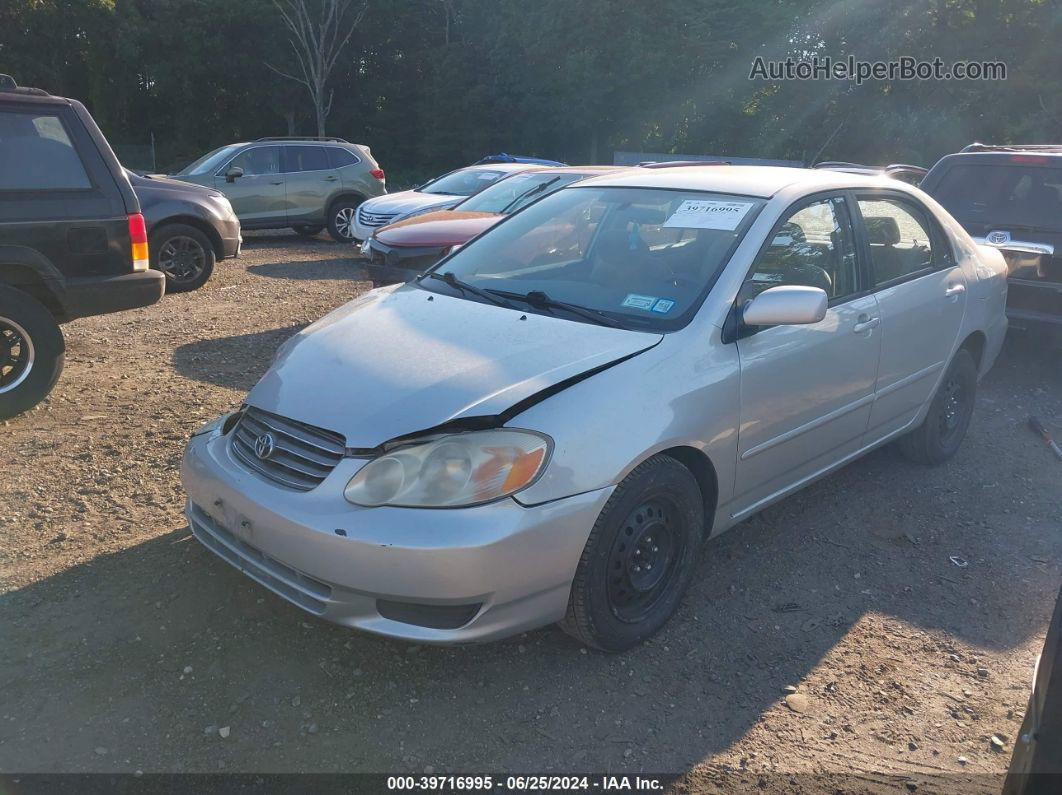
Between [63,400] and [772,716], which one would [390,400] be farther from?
[63,400]

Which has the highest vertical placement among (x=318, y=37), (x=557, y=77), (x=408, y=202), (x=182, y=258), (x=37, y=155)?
(x=318, y=37)

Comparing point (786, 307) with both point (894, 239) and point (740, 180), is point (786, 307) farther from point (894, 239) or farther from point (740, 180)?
point (894, 239)

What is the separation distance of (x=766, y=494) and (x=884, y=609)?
2.21 feet

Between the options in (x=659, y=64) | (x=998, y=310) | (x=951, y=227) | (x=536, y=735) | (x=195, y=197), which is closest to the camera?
(x=536, y=735)

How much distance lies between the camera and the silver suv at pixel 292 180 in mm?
13906

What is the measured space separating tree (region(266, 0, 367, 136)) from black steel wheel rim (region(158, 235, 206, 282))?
25.1 metres

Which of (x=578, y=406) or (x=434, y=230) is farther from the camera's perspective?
(x=434, y=230)

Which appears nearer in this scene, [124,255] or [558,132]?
[124,255]

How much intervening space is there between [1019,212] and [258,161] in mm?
11107

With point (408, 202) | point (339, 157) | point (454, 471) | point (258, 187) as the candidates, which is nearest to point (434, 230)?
point (408, 202)

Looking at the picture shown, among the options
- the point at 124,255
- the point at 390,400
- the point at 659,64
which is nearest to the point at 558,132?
the point at 659,64

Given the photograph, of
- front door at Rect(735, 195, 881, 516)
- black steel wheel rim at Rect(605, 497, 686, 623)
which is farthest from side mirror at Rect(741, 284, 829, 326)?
black steel wheel rim at Rect(605, 497, 686, 623)

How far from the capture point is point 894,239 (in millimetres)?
4590

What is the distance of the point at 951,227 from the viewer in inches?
200
